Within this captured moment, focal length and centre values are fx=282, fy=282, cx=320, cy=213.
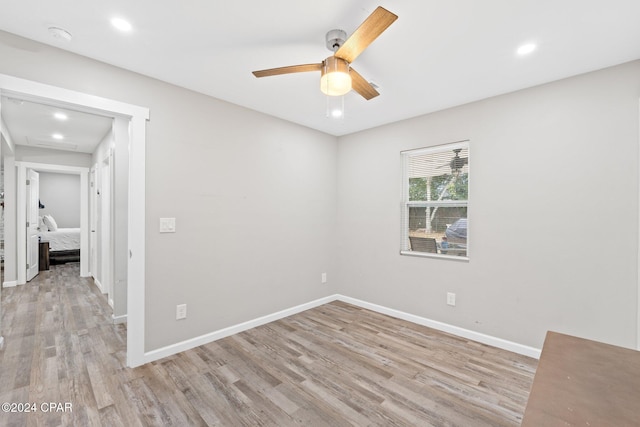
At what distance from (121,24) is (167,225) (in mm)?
1547

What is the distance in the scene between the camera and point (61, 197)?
8555 millimetres

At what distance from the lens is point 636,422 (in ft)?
2.16

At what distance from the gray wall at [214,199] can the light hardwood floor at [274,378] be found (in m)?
0.44

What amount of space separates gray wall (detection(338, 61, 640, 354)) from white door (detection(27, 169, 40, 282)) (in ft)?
21.0

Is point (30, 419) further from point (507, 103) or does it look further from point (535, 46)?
point (507, 103)

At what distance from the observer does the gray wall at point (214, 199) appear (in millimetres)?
2371

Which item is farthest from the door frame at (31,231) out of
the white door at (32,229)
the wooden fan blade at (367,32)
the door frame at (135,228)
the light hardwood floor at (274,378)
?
the wooden fan blade at (367,32)

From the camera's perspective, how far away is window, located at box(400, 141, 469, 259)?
124 inches

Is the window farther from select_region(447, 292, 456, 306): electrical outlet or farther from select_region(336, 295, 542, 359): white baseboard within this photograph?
select_region(336, 295, 542, 359): white baseboard

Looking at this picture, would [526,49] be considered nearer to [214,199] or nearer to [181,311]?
[214,199]

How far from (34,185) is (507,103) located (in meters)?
8.21

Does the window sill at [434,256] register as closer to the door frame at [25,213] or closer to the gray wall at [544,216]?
the gray wall at [544,216]

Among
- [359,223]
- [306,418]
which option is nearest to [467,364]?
[306,418]

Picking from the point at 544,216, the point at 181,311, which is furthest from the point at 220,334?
the point at 544,216
